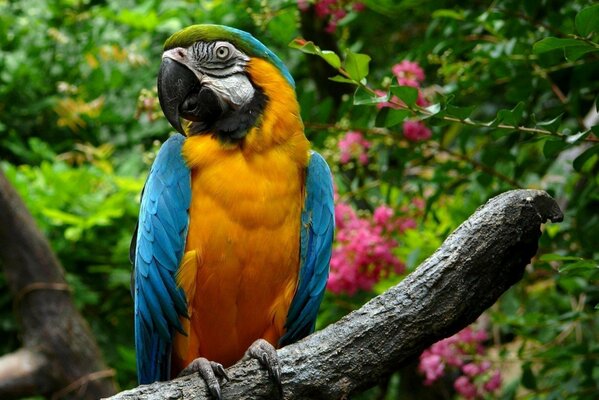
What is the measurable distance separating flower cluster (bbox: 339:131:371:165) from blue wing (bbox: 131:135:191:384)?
0.86m

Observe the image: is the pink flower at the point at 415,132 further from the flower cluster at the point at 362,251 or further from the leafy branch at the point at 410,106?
the leafy branch at the point at 410,106

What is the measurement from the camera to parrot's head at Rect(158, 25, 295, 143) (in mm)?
1998

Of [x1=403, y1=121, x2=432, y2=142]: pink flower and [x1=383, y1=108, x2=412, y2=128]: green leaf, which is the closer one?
[x1=383, y1=108, x2=412, y2=128]: green leaf

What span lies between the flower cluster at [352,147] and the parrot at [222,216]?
27.9 inches

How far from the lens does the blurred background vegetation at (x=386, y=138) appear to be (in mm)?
2363

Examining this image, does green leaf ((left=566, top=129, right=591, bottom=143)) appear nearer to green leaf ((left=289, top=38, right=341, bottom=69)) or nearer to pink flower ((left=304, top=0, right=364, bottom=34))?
green leaf ((left=289, top=38, right=341, bottom=69))

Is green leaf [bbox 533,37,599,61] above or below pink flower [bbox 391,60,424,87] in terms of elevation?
above

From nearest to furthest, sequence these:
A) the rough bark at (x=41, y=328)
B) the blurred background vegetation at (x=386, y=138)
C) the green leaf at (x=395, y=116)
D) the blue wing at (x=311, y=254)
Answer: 1. the green leaf at (x=395, y=116)
2. the blue wing at (x=311, y=254)
3. the blurred background vegetation at (x=386, y=138)
4. the rough bark at (x=41, y=328)

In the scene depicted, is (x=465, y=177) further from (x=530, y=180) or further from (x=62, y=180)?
(x=62, y=180)

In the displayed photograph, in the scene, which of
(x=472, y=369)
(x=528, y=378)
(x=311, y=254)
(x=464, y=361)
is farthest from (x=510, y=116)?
(x=464, y=361)

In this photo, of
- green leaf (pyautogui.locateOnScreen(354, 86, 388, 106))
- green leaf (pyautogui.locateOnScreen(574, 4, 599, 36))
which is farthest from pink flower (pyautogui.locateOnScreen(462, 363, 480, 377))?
green leaf (pyautogui.locateOnScreen(574, 4, 599, 36))

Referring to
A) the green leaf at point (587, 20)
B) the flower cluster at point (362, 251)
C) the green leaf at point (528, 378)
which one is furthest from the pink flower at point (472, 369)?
the green leaf at point (587, 20)

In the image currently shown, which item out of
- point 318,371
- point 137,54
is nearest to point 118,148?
point 137,54

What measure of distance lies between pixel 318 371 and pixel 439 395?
6.60ft
